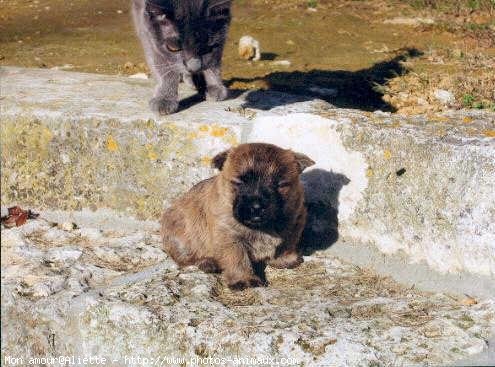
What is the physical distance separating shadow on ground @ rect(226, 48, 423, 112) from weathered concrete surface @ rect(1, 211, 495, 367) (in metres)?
2.78

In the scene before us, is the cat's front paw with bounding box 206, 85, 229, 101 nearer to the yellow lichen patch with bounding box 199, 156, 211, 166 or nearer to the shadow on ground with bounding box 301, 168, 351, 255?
the yellow lichen patch with bounding box 199, 156, 211, 166

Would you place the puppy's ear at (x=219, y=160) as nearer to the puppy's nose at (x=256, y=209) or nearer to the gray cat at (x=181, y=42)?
the puppy's nose at (x=256, y=209)

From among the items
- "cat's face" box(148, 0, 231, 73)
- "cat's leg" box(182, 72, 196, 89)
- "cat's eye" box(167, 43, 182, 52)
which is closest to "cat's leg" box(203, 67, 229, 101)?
"cat's leg" box(182, 72, 196, 89)

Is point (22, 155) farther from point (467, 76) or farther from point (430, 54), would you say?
point (430, 54)

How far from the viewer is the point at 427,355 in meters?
2.87

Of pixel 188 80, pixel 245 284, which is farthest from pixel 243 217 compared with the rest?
pixel 188 80

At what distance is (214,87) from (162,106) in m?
0.59

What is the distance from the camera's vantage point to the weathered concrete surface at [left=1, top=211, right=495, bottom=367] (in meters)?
2.99

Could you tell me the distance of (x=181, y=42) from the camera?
4262 mm

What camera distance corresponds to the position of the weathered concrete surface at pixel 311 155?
365 centimetres

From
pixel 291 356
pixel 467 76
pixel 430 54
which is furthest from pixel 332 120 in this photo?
pixel 430 54

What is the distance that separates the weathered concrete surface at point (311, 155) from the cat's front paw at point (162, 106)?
71 millimetres

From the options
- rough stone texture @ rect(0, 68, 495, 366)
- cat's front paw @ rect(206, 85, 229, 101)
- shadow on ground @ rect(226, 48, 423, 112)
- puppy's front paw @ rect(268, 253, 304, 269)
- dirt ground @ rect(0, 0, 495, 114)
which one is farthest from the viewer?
dirt ground @ rect(0, 0, 495, 114)

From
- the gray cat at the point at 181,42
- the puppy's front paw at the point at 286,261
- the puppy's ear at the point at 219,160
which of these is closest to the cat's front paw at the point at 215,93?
the gray cat at the point at 181,42
